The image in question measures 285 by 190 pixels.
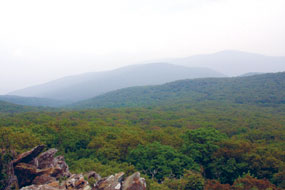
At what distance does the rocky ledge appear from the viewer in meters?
11.2

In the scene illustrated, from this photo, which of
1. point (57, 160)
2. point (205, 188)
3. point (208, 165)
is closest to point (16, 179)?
point (57, 160)

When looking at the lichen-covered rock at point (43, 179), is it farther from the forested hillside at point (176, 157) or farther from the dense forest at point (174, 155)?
the forested hillside at point (176, 157)

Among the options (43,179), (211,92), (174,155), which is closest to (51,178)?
(43,179)

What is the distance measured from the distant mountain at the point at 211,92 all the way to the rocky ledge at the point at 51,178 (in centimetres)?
6891

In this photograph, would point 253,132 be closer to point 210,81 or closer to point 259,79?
point 259,79

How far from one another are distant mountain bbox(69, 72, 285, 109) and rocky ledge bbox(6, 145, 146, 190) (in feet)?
226

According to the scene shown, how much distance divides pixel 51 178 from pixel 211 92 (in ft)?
290

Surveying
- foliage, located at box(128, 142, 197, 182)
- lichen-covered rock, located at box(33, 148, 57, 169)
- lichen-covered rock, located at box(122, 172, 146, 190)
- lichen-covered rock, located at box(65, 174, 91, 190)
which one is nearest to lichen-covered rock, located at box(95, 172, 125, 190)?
lichen-covered rock, located at box(122, 172, 146, 190)

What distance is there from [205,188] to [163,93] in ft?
316

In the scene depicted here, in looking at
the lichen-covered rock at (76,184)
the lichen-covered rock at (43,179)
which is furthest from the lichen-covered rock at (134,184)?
the lichen-covered rock at (43,179)

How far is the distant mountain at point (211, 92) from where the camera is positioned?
7350cm

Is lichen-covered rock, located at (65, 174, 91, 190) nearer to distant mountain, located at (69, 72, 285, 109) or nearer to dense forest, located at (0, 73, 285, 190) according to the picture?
dense forest, located at (0, 73, 285, 190)

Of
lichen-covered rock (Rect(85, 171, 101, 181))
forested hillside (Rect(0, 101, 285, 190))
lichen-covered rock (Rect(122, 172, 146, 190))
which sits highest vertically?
lichen-covered rock (Rect(122, 172, 146, 190))

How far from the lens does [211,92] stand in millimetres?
92688
